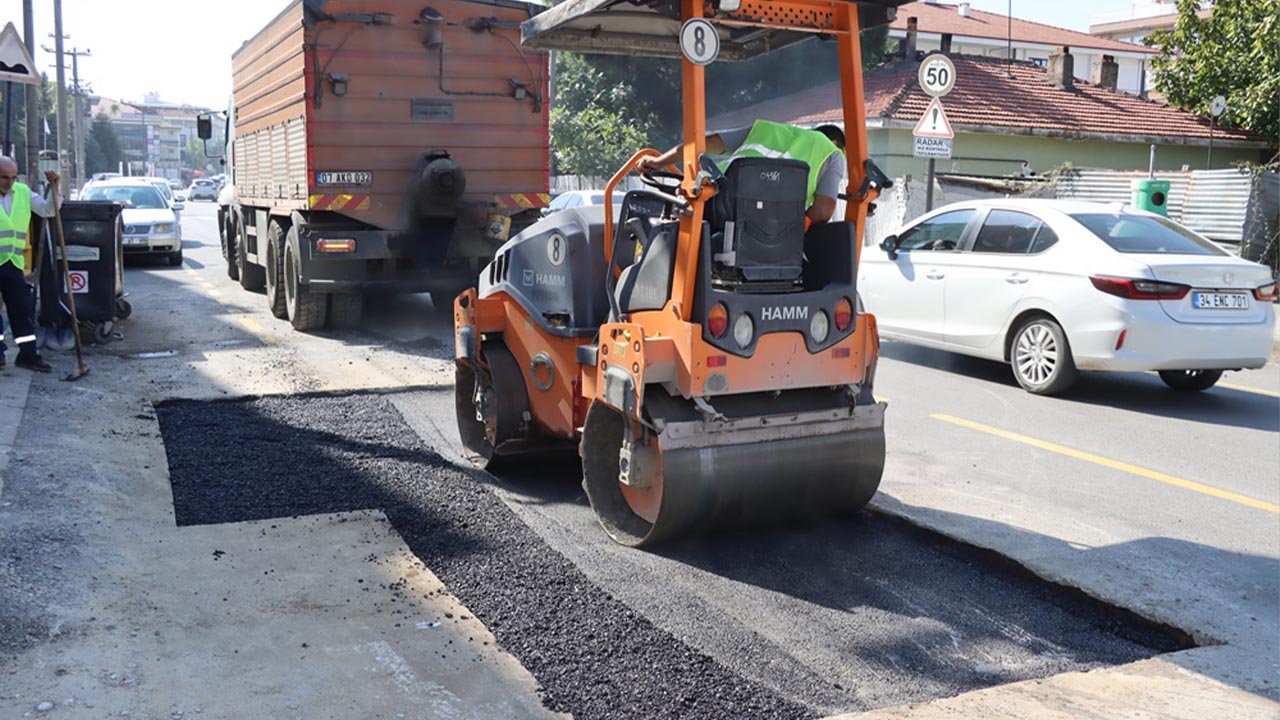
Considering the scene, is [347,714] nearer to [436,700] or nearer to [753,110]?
[436,700]

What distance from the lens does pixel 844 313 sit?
211 inches

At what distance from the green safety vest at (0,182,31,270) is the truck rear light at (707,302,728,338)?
21.4ft

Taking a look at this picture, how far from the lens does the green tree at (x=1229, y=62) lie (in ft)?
69.3

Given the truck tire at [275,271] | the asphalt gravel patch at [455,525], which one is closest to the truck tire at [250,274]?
the truck tire at [275,271]

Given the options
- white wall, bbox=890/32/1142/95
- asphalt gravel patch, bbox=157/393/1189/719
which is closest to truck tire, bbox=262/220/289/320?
asphalt gravel patch, bbox=157/393/1189/719

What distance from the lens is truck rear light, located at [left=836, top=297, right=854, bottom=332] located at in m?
5.34

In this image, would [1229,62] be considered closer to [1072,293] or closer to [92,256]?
[1072,293]

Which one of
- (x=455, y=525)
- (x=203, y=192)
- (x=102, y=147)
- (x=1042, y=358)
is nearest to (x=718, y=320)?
(x=455, y=525)

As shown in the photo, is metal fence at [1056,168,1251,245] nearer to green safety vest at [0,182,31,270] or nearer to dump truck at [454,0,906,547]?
dump truck at [454,0,906,547]

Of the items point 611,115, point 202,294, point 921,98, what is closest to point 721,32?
point 202,294

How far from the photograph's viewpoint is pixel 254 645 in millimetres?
4168

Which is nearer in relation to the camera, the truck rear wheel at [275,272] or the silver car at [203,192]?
the truck rear wheel at [275,272]

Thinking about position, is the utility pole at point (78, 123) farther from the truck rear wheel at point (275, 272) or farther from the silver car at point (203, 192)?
the truck rear wheel at point (275, 272)

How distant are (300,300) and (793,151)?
7.86 m
